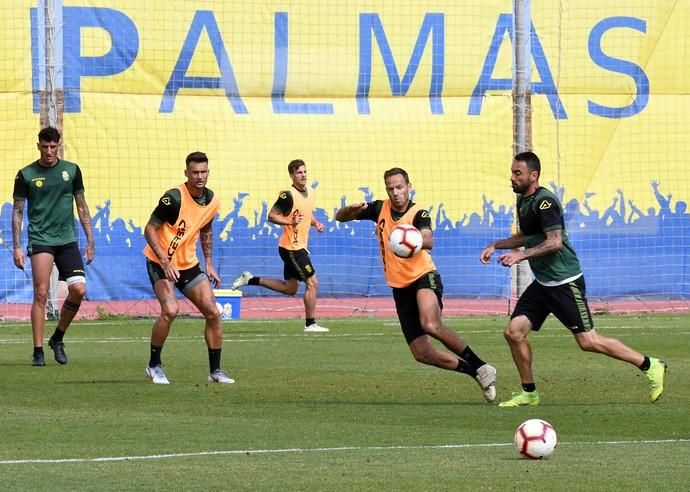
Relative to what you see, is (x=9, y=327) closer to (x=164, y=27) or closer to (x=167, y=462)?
(x=164, y=27)

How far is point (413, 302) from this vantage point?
1309cm

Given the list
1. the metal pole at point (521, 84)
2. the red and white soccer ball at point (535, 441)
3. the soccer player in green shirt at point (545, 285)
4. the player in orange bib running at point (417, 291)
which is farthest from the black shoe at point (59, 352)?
the metal pole at point (521, 84)

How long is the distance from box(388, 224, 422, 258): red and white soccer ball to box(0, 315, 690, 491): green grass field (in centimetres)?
122

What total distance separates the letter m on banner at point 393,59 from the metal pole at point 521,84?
1.17 m

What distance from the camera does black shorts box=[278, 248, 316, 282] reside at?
21281 mm

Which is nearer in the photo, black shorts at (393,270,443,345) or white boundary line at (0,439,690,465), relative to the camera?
white boundary line at (0,439,690,465)

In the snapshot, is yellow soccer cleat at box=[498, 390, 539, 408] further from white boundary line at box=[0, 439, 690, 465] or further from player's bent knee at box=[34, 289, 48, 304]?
player's bent knee at box=[34, 289, 48, 304]

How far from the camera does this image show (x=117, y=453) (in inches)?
372

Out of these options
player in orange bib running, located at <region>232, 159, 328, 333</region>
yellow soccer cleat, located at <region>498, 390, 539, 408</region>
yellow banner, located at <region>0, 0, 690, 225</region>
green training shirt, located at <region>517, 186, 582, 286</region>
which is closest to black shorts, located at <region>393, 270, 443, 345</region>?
green training shirt, located at <region>517, 186, 582, 286</region>

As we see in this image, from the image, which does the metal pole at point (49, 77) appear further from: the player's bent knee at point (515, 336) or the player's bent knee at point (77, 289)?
the player's bent knee at point (515, 336)

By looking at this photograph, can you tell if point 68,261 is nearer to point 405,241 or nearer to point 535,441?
point 405,241

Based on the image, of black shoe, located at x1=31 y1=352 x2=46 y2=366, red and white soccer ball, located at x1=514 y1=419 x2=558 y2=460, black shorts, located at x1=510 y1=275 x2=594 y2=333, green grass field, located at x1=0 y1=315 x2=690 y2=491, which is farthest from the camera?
black shoe, located at x1=31 y1=352 x2=46 y2=366

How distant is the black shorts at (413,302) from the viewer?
1304 cm

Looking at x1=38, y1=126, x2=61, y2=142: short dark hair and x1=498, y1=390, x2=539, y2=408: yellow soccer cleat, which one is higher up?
x1=38, y1=126, x2=61, y2=142: short dark hair
